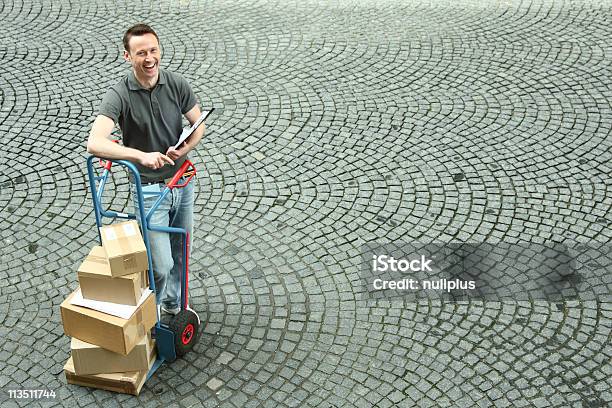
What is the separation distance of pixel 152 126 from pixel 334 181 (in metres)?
2.82

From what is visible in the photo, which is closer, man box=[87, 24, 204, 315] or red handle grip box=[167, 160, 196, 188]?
man box=[87, 24, 204, 315]

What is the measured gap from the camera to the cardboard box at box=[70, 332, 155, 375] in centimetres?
513

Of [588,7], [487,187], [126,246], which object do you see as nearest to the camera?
[126,246]

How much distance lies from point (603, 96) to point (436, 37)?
2.41 meters

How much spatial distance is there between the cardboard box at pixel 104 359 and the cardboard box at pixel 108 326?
5cm

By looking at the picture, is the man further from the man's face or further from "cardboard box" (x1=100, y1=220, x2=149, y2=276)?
"cardboard box" (x1=100, y1=220, x2=149, y2=276)

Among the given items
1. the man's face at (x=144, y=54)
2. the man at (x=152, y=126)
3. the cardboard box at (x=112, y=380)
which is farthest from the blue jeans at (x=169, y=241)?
the man's face at (x=144, y=54)

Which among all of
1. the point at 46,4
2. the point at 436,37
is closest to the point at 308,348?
the point at 436,37

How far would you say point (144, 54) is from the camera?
4922 mm

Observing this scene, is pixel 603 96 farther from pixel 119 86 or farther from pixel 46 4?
pixel 46 4

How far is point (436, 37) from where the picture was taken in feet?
34.2

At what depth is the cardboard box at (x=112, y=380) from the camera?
17.2ft

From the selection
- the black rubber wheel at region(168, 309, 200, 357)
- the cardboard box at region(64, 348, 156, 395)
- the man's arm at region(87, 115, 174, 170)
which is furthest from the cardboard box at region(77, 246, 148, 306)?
the man's arm at region(87, 115, 174, 170)

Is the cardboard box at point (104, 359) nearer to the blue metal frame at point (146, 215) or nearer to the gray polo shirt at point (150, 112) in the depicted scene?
the blue metal frame at point (146, 215)
